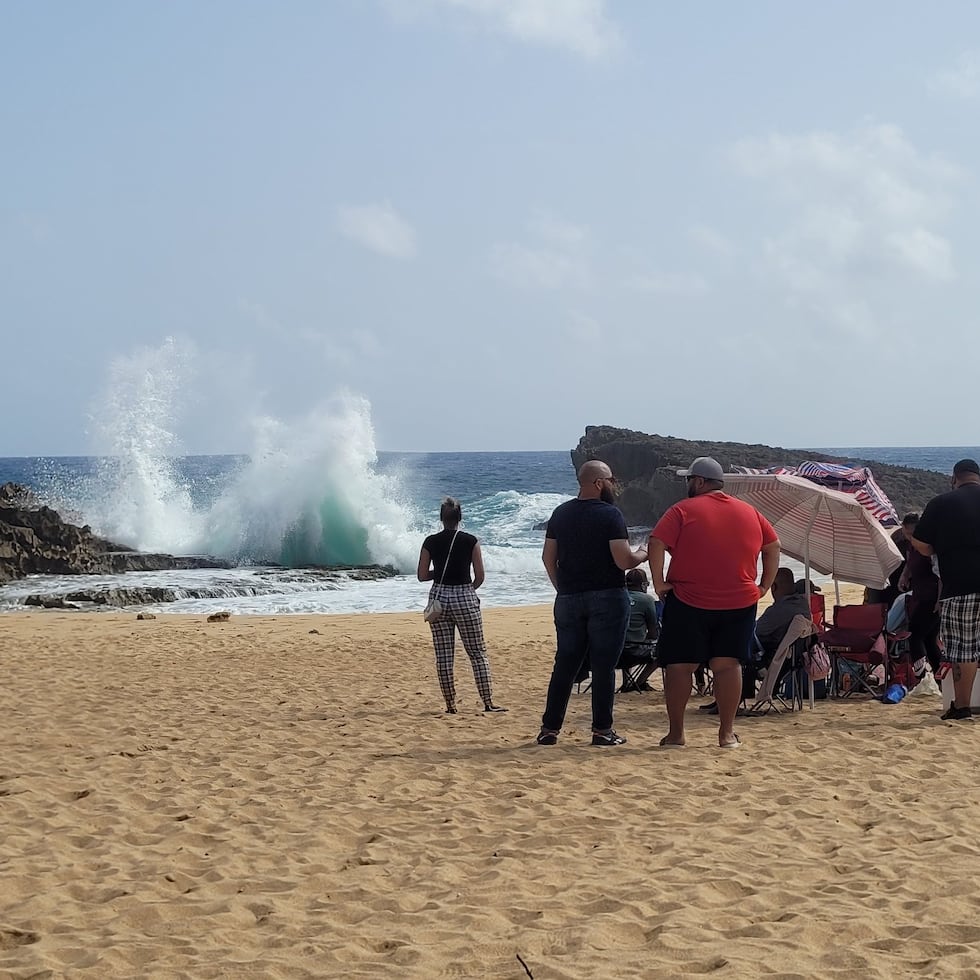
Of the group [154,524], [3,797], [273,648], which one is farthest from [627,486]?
[3,797]

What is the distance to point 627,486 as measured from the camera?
40.4m

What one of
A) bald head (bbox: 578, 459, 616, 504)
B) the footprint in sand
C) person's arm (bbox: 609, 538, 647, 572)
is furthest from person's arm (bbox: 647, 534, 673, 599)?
the footprint in sand

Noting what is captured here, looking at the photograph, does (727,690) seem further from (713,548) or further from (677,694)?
(713,548)

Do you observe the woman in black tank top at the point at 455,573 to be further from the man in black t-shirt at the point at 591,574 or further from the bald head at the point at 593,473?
the bald head at the point at 593,473

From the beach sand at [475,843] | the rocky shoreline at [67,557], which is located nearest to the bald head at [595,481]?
the beach sand at [475,843]

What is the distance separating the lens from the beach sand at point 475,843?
3.71 meters

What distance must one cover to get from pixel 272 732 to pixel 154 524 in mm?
27778

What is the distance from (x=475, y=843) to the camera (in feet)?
16.5

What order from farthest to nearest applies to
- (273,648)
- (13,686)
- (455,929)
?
(273,648)
(13,686)
(455,929)

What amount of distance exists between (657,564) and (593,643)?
66 cm

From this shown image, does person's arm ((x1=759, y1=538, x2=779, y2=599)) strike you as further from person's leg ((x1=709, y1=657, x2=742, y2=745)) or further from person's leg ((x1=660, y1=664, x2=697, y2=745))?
person's leg ((x1=660, y1=664, x2=697, y2=745))

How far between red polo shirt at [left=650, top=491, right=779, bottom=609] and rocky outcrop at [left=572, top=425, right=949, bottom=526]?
96.5 feet

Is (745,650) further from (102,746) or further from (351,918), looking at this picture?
(102,746)

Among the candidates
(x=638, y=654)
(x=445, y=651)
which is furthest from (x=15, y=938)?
(x=638, y=654)
